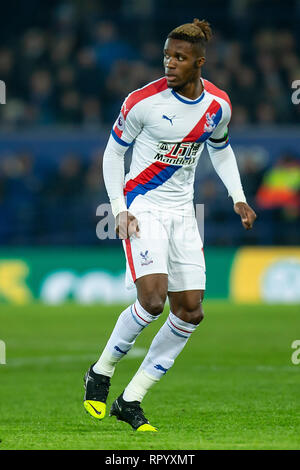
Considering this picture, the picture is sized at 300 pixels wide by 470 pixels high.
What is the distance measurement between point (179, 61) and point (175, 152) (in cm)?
61

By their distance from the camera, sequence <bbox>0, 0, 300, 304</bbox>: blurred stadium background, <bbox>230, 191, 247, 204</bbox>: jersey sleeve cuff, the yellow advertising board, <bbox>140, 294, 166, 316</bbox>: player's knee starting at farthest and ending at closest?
<bbox>0, 0, 300, 304</bbox>: blurred stadium background
the yellow advertising board
<bbox>230, 191, 247, 204</bbox>: jersey sleeve cuff
<bbox>140, 294, 166, 316</bbox>: player's knee

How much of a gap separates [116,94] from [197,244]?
1333cm

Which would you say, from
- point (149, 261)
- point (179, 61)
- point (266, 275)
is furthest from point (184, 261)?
point (266, 275)

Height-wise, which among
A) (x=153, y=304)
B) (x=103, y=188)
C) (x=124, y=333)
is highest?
(x=153, y=304)

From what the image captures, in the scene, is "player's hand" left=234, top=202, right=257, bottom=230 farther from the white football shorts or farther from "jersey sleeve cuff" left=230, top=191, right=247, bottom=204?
the white football shorts

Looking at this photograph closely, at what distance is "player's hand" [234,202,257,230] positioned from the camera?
6656mm

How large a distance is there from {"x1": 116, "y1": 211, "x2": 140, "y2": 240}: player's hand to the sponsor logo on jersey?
0.45 metres

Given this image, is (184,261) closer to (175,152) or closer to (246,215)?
(246,215)

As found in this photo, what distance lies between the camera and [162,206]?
6672 mm

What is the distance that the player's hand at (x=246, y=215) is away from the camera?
6.66 meters

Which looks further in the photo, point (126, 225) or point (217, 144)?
point (217, 144)

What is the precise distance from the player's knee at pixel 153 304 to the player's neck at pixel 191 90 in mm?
1366

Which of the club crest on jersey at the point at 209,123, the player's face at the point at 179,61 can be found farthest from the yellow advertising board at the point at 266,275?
the player's face at the point at 179,61

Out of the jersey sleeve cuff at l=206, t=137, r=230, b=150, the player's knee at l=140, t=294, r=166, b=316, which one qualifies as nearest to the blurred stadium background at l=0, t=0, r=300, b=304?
the jersey sleeve cuff at l=206, t=137, r=230, b=150
